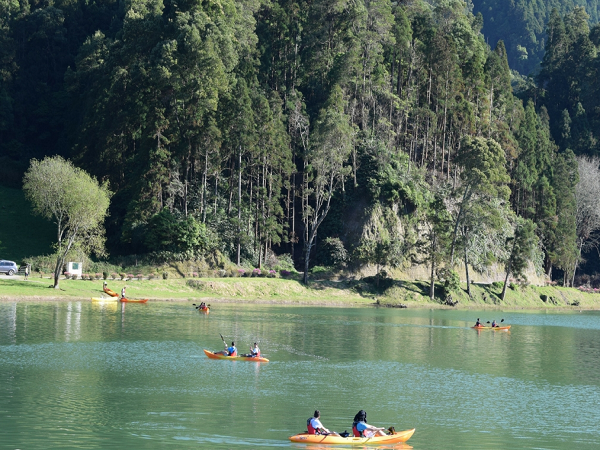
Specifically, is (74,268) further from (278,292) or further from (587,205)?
(587,205)

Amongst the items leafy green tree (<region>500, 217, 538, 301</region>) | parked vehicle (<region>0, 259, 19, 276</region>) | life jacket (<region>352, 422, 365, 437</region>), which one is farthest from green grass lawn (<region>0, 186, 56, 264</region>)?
life jacket (<region>352, 422, 365, 437</region>)

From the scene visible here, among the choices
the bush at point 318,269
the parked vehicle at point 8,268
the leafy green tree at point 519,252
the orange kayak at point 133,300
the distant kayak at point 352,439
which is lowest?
the distant kayak at point 352,439

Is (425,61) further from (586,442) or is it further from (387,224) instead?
(586,442)

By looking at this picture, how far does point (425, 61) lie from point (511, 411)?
90.8 metres

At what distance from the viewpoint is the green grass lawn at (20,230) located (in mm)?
90375

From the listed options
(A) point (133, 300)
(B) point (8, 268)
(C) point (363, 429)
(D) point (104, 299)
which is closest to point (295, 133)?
(A) point (133, 300)

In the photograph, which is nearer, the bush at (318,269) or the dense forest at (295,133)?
the dense forest at (295,133)

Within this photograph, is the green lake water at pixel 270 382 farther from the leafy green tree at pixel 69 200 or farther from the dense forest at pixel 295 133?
the dense forest at pixel 295 133

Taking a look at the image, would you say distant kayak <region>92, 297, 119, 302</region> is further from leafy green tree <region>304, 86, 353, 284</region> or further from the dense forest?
leafy green tree <region>304, 86, 353, 284</region>

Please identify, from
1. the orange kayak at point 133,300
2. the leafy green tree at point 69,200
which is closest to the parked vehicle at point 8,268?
the leafy green tree at point 69,200

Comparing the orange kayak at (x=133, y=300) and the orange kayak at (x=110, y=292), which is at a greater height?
the orange kayak at (x=110, y=292)

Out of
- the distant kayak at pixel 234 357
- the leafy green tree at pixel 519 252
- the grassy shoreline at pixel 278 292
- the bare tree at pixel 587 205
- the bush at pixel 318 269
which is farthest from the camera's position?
the bare tree at pixel 587 205

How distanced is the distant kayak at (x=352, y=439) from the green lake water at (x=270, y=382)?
436mm

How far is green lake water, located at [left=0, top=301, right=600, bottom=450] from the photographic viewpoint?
28703mm
